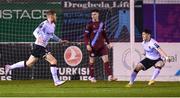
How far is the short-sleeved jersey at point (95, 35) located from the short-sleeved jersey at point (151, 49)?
1483 mm

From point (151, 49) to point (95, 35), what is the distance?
Answer: 2214mm

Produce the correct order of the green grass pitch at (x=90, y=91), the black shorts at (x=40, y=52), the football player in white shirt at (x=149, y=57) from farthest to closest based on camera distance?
the football player in white shirt at (x=149, y=57), the black shorts at (x=40, y=52), the green grass pitch at (x=90, y=91)

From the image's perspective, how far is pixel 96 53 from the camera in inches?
781

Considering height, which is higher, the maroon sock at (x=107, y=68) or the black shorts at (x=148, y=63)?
the black shorts at (x=148, y=63)

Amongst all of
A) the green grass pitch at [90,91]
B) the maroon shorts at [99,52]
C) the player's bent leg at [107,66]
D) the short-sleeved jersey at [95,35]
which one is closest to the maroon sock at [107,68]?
the player's bent leg at [107,66]

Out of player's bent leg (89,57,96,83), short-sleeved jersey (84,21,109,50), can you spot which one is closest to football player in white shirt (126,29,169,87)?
short-sleeved jersey (84,21,109,50)

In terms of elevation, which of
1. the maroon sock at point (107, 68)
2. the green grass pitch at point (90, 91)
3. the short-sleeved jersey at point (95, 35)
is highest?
Answer: the short-sleeved jersey at point (95, 35)

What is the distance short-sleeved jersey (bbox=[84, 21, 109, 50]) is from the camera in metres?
19.4

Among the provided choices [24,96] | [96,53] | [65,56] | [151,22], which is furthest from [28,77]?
[24,96]

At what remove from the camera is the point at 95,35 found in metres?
19.7

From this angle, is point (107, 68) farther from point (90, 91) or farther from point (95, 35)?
point (90, 91)

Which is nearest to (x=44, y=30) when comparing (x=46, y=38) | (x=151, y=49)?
(x=46, y=38)

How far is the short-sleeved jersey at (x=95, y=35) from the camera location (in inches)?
765

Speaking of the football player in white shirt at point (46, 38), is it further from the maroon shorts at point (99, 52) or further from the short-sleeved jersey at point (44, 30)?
the maroon shorts at point (99, 52)
